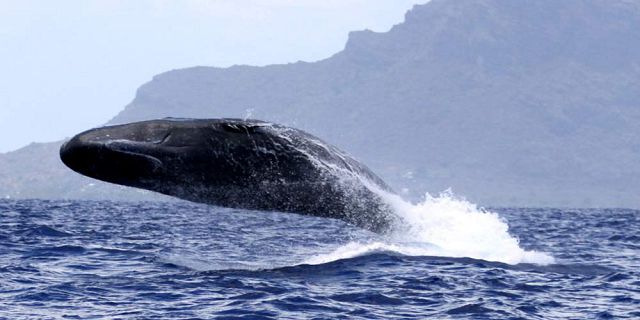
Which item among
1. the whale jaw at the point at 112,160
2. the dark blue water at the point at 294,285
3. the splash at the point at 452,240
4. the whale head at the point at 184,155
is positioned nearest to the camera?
the whale jaw at the point at 112,160

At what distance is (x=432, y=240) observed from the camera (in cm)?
1970

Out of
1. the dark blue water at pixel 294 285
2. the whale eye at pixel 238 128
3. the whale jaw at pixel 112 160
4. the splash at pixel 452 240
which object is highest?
the whale eye at pixel 238 128

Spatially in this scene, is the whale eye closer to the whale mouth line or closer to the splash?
the whale mouth line

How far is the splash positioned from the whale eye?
502 cm

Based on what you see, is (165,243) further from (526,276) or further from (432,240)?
(526,276)

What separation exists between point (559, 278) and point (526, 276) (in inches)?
21.7

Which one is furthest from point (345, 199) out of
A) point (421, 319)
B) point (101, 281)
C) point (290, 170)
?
point (101, 281)

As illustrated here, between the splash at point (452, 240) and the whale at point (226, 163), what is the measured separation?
3744 millimetres

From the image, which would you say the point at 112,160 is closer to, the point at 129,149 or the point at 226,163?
the point at 129,149

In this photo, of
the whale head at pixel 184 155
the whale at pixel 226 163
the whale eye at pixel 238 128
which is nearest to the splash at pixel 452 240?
the whale at pixel 226 163

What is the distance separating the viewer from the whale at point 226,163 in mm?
12703

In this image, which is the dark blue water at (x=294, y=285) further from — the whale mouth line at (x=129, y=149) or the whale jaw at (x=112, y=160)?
the whale mouth line at (x=129, y=149)

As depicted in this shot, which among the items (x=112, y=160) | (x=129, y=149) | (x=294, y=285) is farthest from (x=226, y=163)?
(x=294, y=285)

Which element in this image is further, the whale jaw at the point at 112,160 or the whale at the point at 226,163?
the whale at the point at 226,163
